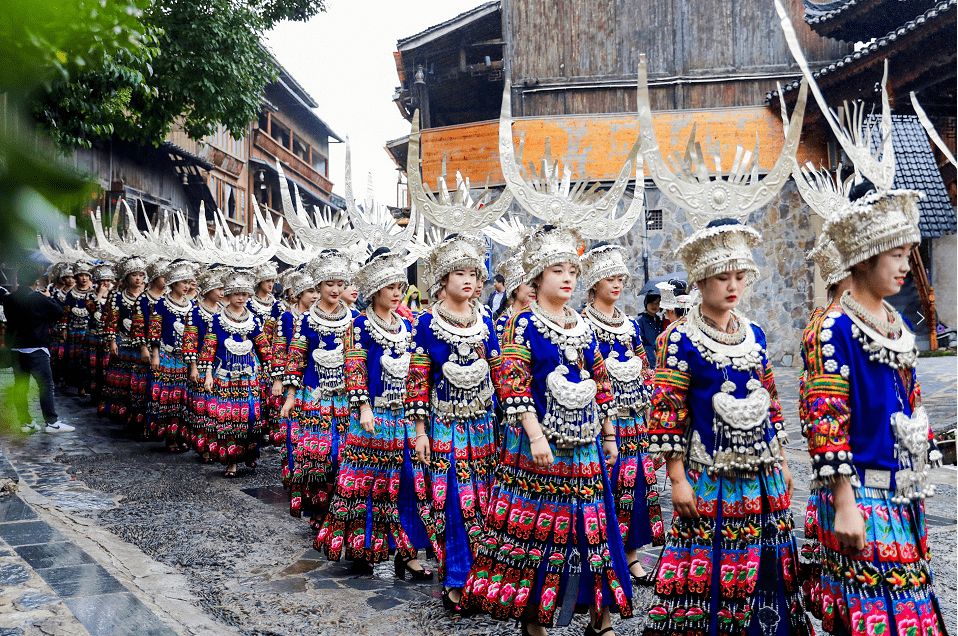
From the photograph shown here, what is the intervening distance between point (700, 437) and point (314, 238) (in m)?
4.43

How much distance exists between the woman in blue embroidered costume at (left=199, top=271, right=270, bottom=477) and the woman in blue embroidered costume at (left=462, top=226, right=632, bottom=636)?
5358 millimetres

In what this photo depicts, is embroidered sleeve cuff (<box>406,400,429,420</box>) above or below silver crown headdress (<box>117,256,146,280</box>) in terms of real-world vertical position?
below

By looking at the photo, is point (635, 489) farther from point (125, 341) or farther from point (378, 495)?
point (125, 341)

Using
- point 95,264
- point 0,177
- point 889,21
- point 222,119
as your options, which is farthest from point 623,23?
point 0,177

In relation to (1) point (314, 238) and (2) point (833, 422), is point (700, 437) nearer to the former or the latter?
(2) point (833, 422)

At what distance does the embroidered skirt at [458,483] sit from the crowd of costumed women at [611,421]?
0.04 ft

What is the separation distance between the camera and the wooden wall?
707 inches

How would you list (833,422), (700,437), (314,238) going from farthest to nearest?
(314,238) → (700,437) → (833,422)

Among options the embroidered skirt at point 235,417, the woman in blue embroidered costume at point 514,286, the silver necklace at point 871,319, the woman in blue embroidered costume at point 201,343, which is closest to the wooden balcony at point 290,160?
the woman in blue embroidered costume at point 201,343

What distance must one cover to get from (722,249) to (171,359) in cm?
885

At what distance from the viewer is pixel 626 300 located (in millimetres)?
18000

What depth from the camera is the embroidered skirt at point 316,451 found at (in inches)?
258

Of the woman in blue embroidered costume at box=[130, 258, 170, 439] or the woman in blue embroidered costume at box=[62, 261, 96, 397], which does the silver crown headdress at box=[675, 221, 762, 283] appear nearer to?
the woman in blue embroidered costume at box=[130, 258, 170, 439]

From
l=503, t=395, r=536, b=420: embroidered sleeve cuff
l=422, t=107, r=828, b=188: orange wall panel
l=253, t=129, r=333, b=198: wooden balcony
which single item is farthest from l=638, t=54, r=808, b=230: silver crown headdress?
l=253, t=129, r=333, b=198: wooden balcony
